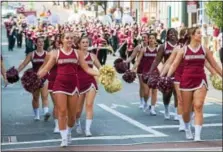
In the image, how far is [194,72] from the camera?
36.9 feet

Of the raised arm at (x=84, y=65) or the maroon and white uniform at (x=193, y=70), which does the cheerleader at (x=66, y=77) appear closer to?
the raised arm at (x=84, y=65)

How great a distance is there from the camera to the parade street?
1216 centimetres

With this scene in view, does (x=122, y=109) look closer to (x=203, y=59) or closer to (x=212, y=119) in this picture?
(x=212, y=119)

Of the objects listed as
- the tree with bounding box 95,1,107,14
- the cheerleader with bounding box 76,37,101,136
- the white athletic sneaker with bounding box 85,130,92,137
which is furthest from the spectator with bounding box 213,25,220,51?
the tree with bounding box 95,1,107,14

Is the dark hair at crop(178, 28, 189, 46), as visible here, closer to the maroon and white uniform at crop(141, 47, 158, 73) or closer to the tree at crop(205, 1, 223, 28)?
the maroon and white uniform at crop(141, 47, 158, 73)

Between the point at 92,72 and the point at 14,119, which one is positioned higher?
the point at 92,72

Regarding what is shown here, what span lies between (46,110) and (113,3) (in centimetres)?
5225

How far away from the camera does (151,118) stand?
16.1 meters

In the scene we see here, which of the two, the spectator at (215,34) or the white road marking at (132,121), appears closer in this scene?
the white road marking at (132,121)

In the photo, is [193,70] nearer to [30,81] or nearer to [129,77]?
[129,77]

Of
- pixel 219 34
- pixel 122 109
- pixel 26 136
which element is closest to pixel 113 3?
pixel 219 34

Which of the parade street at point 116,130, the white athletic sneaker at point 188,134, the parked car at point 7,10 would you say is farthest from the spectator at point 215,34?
the parked car at point 7,10

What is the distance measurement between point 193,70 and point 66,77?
5.94 feet

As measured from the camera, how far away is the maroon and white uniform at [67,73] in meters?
10.7
